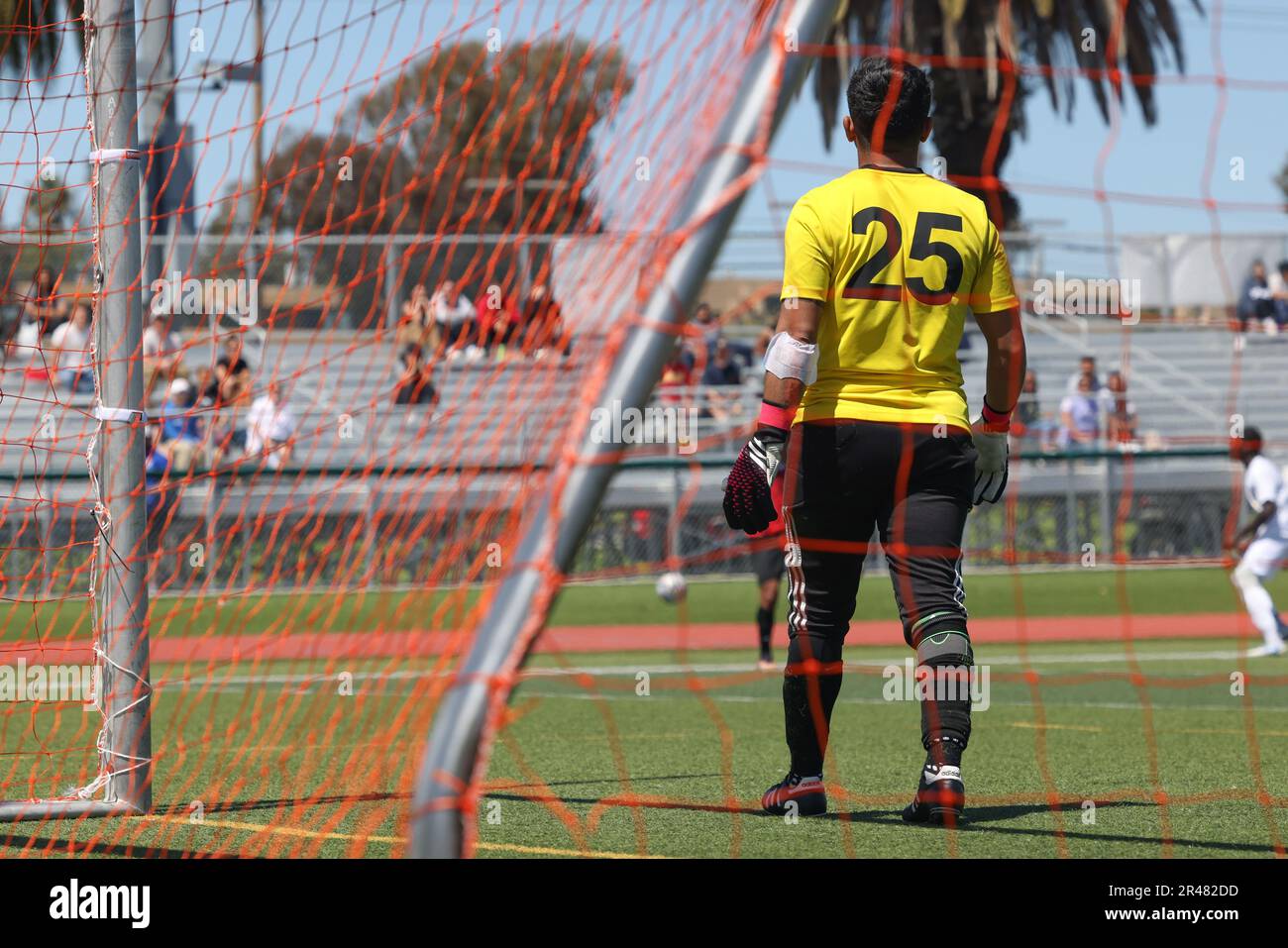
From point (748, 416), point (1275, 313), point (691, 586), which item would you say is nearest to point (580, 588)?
point (691, 586)

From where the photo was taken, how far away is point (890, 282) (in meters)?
5.12

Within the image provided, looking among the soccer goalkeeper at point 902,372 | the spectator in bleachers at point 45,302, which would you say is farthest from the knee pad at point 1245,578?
the spectator in bleachers at point 45,302

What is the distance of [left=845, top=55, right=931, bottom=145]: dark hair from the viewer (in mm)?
5168

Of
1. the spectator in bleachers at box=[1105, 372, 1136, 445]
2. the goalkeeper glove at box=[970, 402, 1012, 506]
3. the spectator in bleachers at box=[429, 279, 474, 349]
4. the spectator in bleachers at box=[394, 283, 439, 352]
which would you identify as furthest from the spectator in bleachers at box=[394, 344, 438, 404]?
the spectator in bleachers at box=[1105, 372, 1136, 445]

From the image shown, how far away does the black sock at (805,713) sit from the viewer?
17.9 feet

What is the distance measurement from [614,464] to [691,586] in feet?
52.2

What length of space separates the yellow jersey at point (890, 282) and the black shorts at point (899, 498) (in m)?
0.08

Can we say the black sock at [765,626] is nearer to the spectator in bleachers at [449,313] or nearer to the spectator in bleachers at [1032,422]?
the spectator in bleachers at [449,313]

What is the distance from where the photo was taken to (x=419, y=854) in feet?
9.45

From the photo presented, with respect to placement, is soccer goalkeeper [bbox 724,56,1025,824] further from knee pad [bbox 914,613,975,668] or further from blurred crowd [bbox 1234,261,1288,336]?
blurred crowd [bbox 1234,261,1288,336]

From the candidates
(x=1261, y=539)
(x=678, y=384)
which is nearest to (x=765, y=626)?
(x=1261, y=539)

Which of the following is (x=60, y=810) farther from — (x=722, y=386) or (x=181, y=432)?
(x=722, y=386)
